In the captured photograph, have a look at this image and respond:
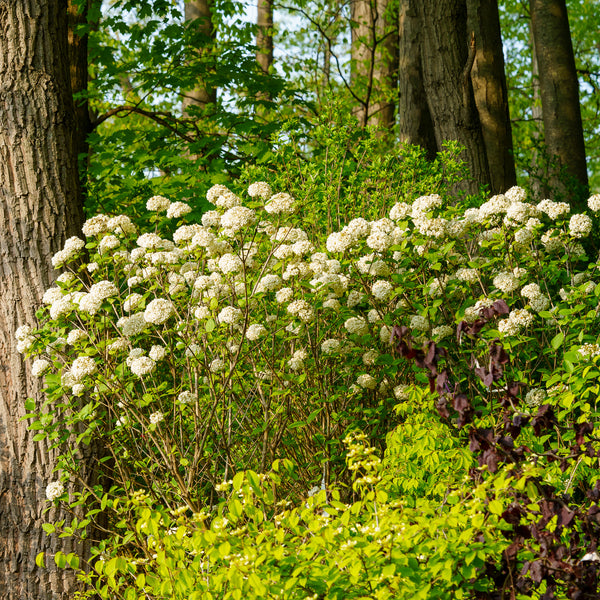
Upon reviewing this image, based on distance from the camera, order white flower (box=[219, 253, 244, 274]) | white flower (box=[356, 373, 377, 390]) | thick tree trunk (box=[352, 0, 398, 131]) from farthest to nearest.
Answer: thick tree trunk (box=[352, 0, 398, 131]) → white flower (box=[356, 373, 377, 390]) → white flower (box=[219, 253, 244, 274])

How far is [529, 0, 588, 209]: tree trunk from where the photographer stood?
339 inches

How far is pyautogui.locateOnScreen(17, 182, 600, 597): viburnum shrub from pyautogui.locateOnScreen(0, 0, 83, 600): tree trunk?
9.9 inches

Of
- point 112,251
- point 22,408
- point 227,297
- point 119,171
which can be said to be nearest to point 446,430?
point 227,297

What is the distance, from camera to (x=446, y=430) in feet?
10.5

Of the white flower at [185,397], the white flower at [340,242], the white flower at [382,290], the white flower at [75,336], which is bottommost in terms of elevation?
the white flower at [185,397]

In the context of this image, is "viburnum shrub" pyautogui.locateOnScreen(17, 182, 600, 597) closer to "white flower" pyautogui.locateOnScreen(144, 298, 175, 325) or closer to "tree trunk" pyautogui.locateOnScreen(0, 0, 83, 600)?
"white flower" pyautogui.locateOnScreen(144, 298, 175, 325)

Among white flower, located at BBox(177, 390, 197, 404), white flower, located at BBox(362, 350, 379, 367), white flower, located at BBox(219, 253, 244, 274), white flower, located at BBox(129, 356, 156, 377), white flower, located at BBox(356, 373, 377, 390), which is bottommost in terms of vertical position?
white flower, located at BBox(356, 373, 377, 390)

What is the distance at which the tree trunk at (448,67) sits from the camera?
7.02m

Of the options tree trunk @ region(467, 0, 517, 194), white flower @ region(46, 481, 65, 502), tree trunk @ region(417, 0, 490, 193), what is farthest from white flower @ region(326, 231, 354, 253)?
tree trunk @ region(467, 0, 517, 194)

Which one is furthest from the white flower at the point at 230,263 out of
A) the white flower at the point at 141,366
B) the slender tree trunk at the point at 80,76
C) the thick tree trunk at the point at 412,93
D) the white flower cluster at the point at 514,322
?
the thick tree trunk at the point at 412,93

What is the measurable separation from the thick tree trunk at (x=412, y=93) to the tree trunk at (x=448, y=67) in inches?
22.8

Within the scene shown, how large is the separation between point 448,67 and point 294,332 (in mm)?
4440

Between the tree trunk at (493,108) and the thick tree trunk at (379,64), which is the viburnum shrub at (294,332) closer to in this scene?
the tree trunk at (493,108)

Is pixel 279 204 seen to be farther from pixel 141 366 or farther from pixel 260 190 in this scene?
pixel 141 366
